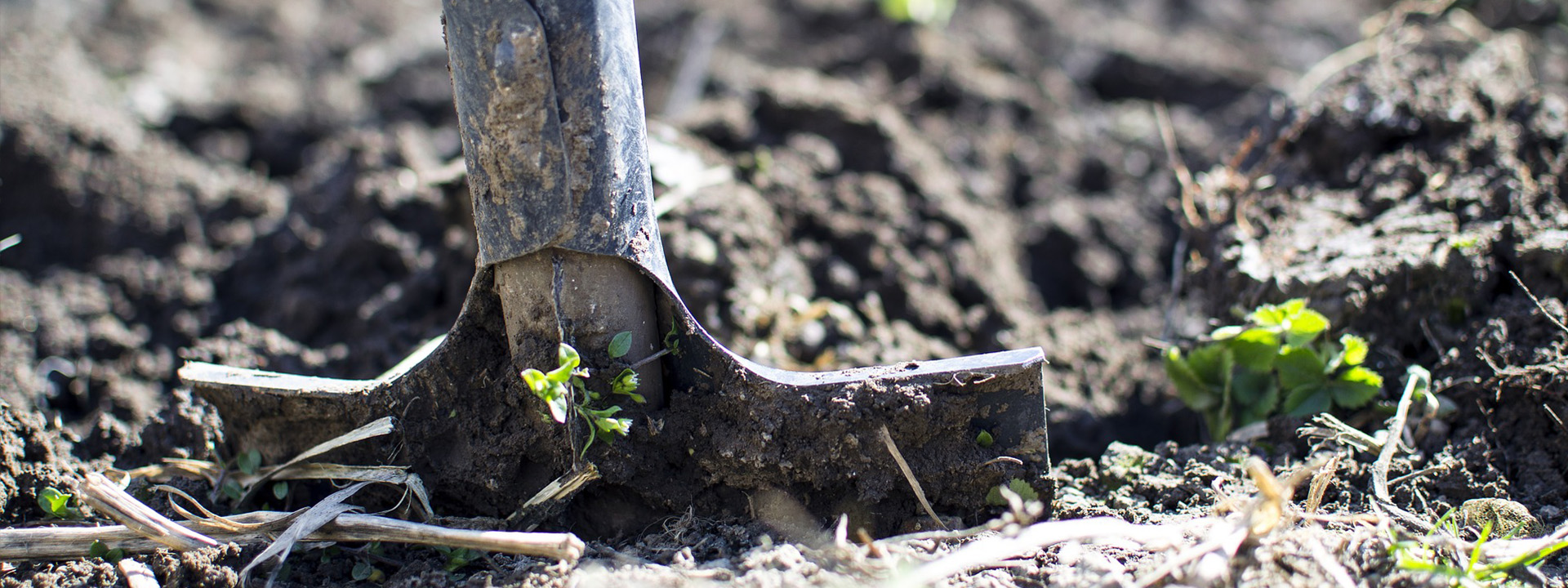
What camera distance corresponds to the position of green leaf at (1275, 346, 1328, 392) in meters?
1.88

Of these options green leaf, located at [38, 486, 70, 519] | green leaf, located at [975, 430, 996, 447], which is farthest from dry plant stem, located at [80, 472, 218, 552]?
green leaf, located at [975, 430, 996, 447]

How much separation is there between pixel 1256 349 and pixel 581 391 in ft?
4.35

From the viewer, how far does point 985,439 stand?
1621 mm

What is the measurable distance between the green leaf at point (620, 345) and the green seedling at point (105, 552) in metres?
0.85

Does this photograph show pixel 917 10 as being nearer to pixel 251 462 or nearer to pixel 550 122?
pixel 550 122

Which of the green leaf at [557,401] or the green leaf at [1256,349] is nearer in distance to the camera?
the green leaf at [557,401]

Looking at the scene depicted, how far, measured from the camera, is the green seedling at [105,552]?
5.04 ft

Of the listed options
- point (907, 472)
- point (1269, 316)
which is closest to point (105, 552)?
point (907, 472)

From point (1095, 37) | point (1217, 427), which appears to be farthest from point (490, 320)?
point (1095, 37)

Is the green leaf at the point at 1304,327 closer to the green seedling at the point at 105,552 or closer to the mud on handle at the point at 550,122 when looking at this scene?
the mud on handle at the point at 550,122

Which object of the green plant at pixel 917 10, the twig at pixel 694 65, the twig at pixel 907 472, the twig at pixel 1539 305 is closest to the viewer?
the twig at pixel 907 472

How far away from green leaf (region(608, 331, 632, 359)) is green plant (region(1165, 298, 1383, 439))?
3.80 ft

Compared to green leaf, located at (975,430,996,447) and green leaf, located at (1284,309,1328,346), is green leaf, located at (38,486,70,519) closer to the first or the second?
green leaf, located at (975,430,996,447)

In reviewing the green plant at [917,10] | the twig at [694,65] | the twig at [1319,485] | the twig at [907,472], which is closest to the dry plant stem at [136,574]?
the twig at [907,472]
